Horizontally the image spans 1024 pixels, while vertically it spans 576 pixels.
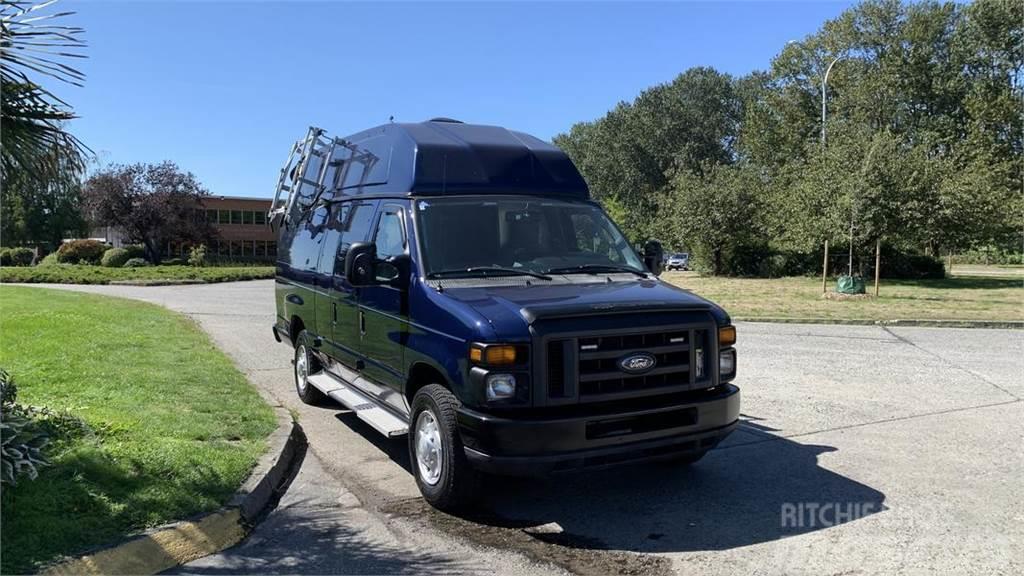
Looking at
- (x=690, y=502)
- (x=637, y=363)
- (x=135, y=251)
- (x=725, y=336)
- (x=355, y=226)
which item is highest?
(x=355, y=226)

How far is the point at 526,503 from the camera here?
17.4 ft

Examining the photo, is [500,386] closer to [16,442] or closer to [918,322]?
[16,442]

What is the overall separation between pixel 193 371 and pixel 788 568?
725cm

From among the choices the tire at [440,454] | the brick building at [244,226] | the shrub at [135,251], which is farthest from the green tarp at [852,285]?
the brick building at [244,226]

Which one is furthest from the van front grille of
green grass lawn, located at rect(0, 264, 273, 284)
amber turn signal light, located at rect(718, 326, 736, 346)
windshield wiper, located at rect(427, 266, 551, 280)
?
green grass lawn, located at rect(0, 264, 273, 284)

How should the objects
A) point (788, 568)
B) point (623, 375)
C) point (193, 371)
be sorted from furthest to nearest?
point (193, 371) → point (623, 375) → point (788, 568)

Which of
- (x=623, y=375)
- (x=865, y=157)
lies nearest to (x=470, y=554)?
(x=623, y=375)

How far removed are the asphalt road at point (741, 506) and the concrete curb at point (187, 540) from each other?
4.5 inches

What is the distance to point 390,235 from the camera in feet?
20.3

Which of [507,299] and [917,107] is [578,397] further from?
[917,107]

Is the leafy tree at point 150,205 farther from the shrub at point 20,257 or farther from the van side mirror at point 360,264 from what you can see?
the van side mirror at point 360,264

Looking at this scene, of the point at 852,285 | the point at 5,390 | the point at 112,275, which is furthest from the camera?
the point at 112,275

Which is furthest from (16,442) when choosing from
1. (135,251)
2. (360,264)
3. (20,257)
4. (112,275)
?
(20,257)

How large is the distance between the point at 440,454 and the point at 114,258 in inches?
1707
